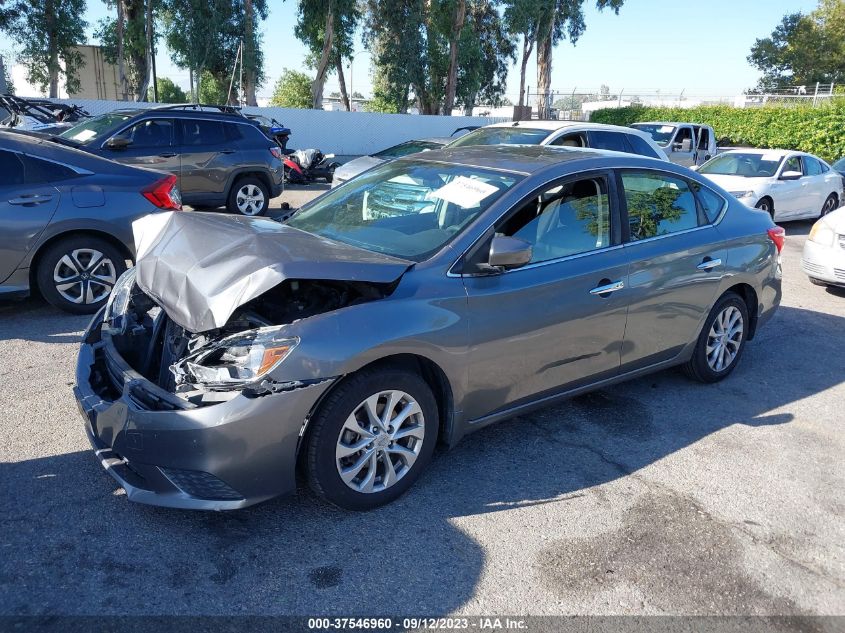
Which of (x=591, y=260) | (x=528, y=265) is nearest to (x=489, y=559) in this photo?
(x=528, y=265)

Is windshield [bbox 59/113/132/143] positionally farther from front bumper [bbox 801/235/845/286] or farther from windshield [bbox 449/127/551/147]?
front bumper [bbox 801/235/845/286]

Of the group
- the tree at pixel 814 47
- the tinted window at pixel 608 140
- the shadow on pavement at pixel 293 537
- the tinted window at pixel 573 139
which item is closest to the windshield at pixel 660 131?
the tinted window at pixel 608 140

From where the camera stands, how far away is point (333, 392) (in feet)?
10.4

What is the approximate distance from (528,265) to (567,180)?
67 cm

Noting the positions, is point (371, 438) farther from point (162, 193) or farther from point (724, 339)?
point (162, 193)

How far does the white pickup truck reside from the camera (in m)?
16.5

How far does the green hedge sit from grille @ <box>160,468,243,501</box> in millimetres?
26622

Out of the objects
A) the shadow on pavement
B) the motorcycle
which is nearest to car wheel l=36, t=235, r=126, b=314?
the shadow on pavement

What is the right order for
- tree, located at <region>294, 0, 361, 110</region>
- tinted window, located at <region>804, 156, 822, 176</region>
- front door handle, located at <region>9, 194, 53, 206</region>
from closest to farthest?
front door handle, located at <region>9, 194, 53, 206</region>
tinted window, located at <region>804, 156, 822, 176</region>
tree, located at <region>294, 0, 361, 110</region>

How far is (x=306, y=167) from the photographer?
17.9m

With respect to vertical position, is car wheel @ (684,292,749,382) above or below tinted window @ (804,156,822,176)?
below

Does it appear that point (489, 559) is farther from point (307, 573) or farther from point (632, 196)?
point (632, 196)

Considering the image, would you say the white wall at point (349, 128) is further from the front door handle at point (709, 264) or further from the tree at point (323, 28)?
the front door handle at point (709, 264)

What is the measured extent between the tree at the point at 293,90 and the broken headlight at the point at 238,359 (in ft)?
162
